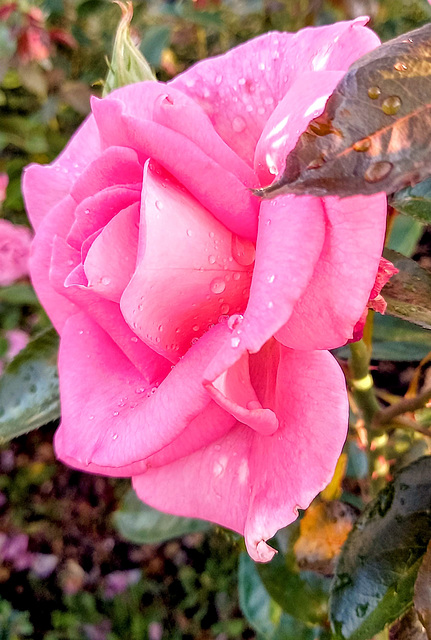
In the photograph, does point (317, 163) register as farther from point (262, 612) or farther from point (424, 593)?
point (262, 612)

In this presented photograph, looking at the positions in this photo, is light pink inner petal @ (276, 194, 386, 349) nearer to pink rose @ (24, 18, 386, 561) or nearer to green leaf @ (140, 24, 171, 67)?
pink rose @ (24, 18, 386, 561)

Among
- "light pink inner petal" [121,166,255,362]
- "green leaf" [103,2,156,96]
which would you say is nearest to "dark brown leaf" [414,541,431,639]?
"light pink inner petal" [121,166,255,362]

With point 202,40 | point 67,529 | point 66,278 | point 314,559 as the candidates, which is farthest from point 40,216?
point 67,529

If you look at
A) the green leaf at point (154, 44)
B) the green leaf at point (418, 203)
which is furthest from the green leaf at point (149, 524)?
the green leaf at point (154, 44)

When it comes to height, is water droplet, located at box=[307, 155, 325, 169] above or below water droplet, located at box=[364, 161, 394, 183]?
above

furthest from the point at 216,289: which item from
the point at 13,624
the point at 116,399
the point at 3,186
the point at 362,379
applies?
the point at 13,624
